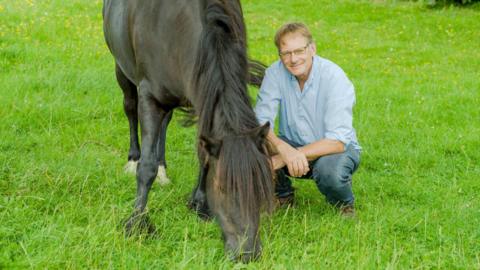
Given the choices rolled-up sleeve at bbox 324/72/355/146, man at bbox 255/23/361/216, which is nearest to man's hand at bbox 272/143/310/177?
man at bbox 255/23/361/216

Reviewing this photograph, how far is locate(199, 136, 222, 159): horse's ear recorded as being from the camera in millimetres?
3439

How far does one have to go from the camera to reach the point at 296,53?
441 centimetres

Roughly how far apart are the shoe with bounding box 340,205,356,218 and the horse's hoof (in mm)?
1410

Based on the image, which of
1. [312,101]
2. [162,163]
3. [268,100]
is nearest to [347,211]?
[312,101]

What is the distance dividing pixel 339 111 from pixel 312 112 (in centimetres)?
28

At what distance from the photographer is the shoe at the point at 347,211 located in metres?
Answer: 4.61

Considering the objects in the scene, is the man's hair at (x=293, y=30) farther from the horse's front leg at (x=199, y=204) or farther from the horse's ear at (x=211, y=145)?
the horse's ear at (x=211, y=145)

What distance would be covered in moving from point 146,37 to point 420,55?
25.3 feet

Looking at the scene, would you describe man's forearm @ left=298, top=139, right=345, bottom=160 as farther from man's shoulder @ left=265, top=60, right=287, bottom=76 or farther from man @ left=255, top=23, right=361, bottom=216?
man's shoulder @ left=265, top=60, right=287, bottom=76

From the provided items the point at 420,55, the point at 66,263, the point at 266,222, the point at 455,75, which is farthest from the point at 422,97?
the point at 66,263

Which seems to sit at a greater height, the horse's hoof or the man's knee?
the man's knee

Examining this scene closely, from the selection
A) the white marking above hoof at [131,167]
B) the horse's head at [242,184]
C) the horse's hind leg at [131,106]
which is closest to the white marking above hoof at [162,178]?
the white marking above hoof at [131,167]

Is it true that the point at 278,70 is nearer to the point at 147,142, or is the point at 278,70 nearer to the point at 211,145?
the point at 147,142

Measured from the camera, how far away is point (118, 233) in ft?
12.9
